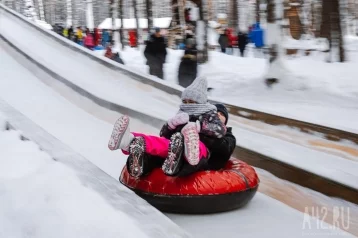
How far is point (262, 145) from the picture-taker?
5328 millimetres

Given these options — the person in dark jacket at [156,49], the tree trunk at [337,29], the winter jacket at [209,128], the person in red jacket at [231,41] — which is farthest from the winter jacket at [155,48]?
the person in red jacket at [231,41]

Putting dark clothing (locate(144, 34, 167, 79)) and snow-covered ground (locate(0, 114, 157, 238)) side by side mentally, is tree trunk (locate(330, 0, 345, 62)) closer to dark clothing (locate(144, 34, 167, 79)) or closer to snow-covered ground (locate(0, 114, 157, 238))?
dark clothing (locate(144, 34, 167, 79))

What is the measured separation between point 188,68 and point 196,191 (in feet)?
17.8

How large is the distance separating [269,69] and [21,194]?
7657mm

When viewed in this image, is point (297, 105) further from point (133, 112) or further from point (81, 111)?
point (81, 111)

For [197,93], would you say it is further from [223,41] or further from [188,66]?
[223,41]

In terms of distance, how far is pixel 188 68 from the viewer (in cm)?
916

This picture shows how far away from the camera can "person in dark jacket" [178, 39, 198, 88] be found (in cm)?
908

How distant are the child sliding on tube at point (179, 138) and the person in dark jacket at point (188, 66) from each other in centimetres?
491

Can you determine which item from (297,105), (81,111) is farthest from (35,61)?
(297,105)

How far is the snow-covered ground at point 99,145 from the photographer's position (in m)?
3.81

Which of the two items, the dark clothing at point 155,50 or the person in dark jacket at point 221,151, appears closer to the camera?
the person in dark jacket at point 221,151

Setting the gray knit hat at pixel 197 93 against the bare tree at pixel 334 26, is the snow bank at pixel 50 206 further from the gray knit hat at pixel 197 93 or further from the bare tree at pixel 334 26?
the bare tree at pixel 334 26

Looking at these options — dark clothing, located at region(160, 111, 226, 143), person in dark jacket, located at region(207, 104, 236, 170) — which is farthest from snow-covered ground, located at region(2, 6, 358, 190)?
dark clothing, located at region(160, 111, 226, 143)
